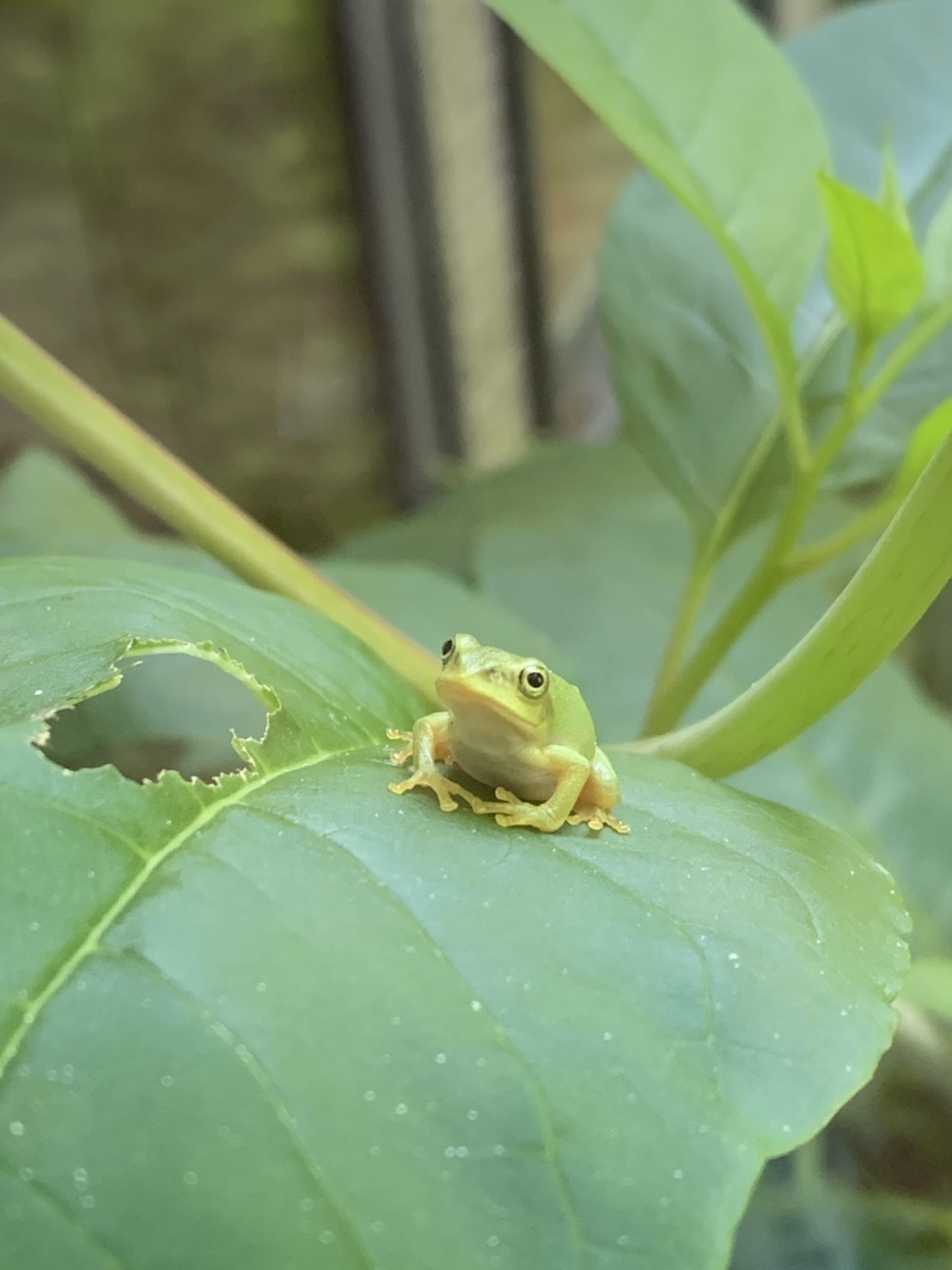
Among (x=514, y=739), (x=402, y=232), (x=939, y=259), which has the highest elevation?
(x=939, y=259)

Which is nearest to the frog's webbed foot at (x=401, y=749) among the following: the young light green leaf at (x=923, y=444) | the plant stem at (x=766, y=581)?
the plant stem at (x=766, y=581)

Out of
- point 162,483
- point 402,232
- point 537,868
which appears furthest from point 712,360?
point 402,232

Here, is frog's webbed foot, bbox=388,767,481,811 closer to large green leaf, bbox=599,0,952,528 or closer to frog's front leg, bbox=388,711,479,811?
frog's front leg, bbox=388,711,479,811

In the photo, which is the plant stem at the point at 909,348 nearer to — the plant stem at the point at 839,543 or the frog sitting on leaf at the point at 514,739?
the plant stem at the point at 839,543

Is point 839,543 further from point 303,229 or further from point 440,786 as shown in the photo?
point 303,229

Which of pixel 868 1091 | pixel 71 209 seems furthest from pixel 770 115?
pixel 71 209
